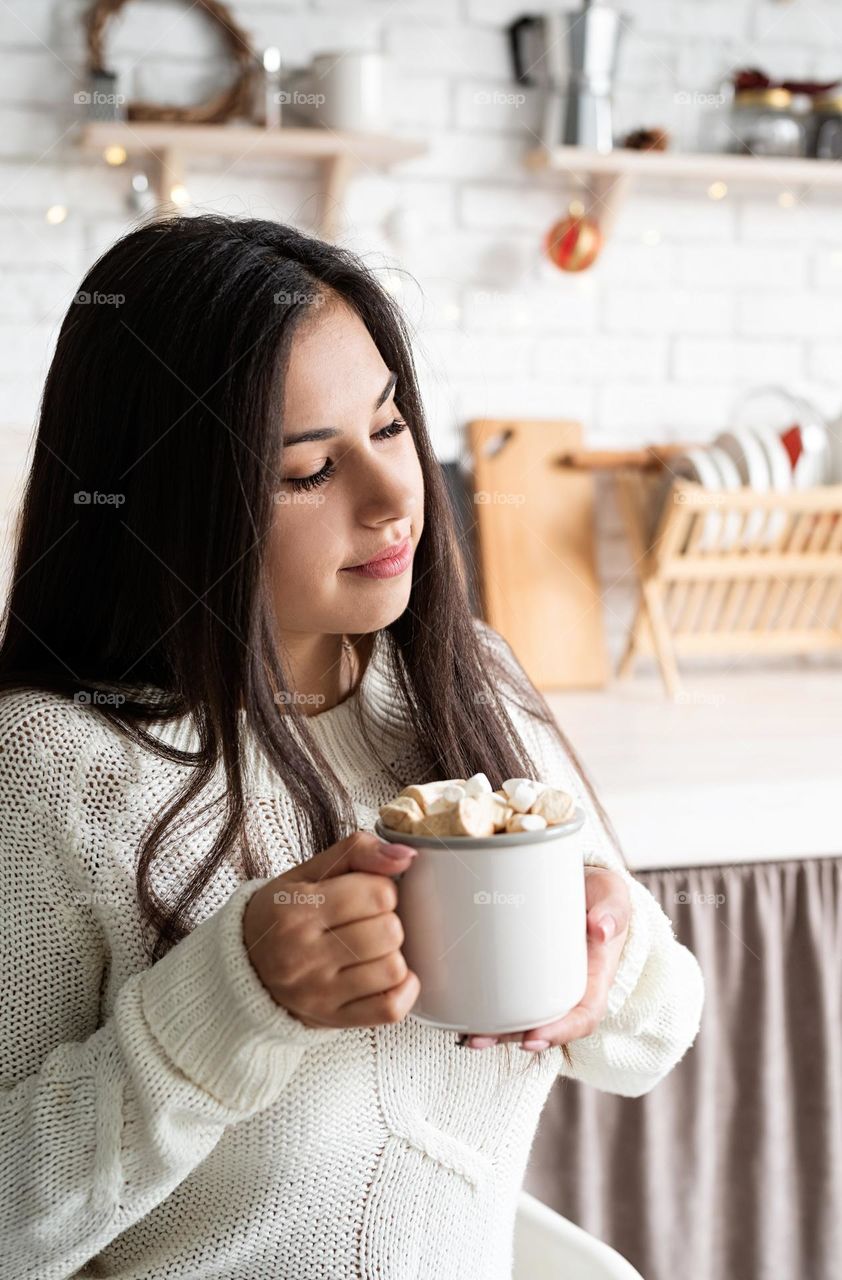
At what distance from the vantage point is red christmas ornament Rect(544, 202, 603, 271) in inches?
75.8

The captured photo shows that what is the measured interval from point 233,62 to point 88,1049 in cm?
152

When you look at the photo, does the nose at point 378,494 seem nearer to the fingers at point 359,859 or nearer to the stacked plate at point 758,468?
the fingers at point 359,859

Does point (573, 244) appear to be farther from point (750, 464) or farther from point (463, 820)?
point (463, 820)

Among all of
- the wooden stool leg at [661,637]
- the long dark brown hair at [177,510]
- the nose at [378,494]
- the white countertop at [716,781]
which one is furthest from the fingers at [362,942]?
the wooden stool leg at [661,637]

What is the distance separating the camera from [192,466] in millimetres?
751

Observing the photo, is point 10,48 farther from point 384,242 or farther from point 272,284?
Answer: point 272,284

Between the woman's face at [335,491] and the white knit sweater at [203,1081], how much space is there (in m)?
0.10

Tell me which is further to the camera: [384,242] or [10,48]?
[384,242]

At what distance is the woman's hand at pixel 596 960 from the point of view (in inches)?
25.9

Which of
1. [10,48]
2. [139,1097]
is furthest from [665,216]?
[139,1097]

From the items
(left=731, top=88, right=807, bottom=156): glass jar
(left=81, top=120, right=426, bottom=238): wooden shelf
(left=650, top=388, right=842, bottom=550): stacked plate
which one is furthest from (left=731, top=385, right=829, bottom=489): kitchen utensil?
(left=81, top=120, right=426, bottom=238): wooden shelf

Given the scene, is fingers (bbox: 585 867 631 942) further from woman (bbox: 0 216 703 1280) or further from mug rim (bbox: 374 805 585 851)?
mug rim (bbox: 374 805 585 851)

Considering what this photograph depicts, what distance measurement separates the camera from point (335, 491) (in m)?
0.77

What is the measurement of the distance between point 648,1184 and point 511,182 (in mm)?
1396
